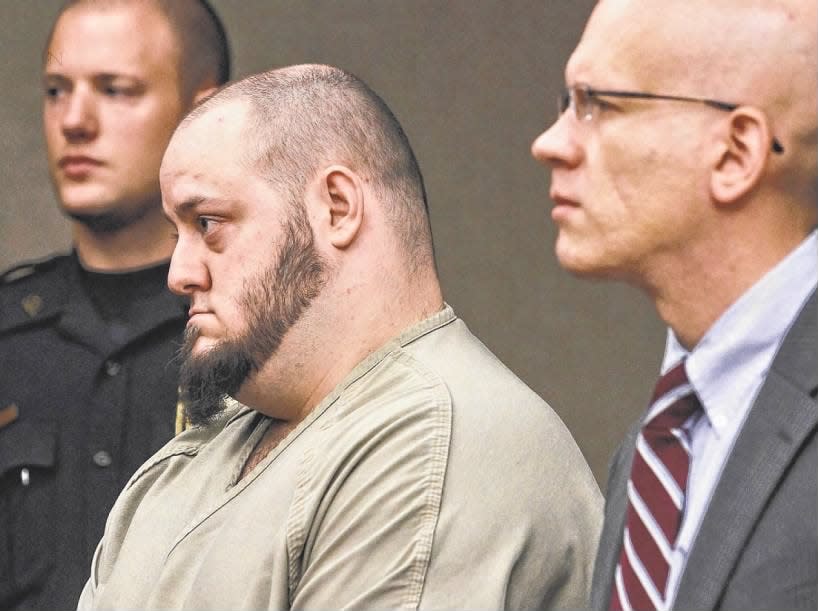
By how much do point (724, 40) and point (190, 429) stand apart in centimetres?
100

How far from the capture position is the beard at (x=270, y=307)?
187 centimetres

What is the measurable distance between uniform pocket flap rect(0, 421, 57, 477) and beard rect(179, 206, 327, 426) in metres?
0.66

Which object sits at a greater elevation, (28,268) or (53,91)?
(53,91)

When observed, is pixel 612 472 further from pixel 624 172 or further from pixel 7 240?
pixel 7 240

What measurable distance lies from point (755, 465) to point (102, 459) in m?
1.33

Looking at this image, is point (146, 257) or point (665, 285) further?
point (146, 257)

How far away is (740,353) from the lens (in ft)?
4.80

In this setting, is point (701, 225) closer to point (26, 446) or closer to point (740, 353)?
point (740, 353)

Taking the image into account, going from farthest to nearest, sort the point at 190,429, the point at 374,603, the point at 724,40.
Result: the point at 190,429 → the point at 374,603 → the point at 724,40

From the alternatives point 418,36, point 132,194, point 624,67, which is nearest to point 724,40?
point 624,67

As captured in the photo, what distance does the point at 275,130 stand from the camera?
6.24ft

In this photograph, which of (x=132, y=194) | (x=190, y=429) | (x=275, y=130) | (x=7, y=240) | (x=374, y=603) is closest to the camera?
(x=374, y=603)

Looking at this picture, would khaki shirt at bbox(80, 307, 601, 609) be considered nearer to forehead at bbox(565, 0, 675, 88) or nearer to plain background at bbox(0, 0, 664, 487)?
forehead at bbox(565, 0, 675, 88)

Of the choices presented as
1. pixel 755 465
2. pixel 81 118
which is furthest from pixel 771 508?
pixel 81 118
